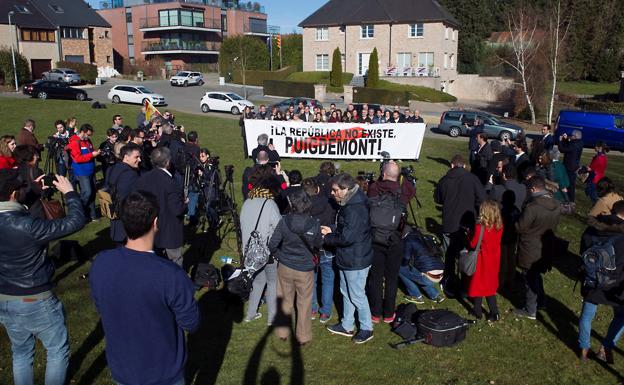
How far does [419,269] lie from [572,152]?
26.0 ft

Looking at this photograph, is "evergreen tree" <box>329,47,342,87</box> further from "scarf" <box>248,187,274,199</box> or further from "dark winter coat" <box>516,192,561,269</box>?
"scarf" <box>248,187,274,199</box>

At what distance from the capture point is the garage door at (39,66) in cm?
4922

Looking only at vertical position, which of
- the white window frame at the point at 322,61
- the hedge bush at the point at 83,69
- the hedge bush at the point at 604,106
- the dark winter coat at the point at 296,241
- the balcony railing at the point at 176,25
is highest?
the balcony railing at the point at 176,25

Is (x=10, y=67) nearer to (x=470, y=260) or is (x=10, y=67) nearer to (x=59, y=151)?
(x=59, y=151)

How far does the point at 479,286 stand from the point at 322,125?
11834 millimetres

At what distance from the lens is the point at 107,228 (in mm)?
10633

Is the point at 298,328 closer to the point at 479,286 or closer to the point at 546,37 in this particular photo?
the point at 479,286

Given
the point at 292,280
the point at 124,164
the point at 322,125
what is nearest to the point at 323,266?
the point at 292,280

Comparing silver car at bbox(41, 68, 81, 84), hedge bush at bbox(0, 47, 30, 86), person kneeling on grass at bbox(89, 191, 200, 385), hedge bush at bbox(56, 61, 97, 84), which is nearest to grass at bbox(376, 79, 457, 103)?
silver car at bbox(41, 68, 81, 84)

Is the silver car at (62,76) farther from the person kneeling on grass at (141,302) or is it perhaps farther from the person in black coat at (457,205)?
the person kneeling on grass at (141,302)

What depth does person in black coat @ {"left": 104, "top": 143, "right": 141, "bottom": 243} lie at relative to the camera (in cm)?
689

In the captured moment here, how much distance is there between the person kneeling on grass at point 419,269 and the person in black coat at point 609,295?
2.16 m

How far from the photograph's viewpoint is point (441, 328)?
6344mm

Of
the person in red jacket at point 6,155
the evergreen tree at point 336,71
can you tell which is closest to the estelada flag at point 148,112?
the person in red jacket at point 6,155
